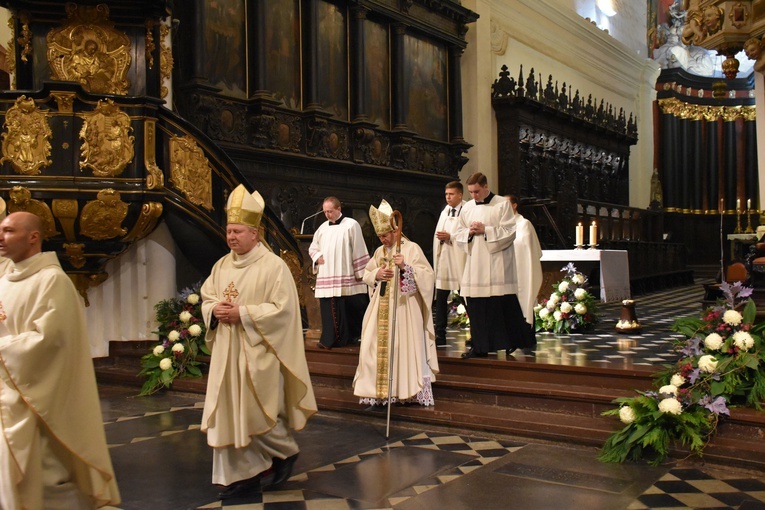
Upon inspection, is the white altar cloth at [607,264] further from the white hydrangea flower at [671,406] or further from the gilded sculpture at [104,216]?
the white hydrangea flower at [671,406]

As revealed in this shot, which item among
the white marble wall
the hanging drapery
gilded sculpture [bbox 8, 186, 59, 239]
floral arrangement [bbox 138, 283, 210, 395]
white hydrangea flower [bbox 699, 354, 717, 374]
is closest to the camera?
white hydrangea flower [bbox 699, 354, 717, 374]

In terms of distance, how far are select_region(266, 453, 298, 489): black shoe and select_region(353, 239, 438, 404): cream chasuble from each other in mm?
1815

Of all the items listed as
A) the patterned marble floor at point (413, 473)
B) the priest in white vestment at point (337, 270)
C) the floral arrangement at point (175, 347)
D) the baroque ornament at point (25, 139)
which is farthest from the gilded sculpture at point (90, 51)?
the patterned marble floor at point (413, 473)

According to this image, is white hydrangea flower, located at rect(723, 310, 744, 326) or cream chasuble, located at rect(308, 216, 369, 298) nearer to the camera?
white hydrangea flower, located at rect(723, 310, 744, 326)

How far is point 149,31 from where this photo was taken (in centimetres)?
867

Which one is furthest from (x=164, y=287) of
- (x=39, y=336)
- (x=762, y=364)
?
(x=762, y=364)

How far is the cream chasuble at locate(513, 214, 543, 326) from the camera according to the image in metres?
8.54

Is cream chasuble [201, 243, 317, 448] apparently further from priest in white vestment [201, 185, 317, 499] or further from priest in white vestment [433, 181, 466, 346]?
priest in white vestment [433, 181, 466, 346]

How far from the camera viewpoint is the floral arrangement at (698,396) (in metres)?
5.27

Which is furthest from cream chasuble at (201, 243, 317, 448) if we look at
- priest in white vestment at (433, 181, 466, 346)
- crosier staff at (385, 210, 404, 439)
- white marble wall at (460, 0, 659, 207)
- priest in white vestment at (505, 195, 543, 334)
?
white marble wall at (460, 0, 659, 207)

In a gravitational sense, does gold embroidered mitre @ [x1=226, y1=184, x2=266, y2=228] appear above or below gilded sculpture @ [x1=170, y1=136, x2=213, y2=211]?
below

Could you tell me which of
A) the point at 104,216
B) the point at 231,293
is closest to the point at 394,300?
the point at 231,293

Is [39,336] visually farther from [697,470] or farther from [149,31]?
[149,31]

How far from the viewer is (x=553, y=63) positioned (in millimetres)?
19734
